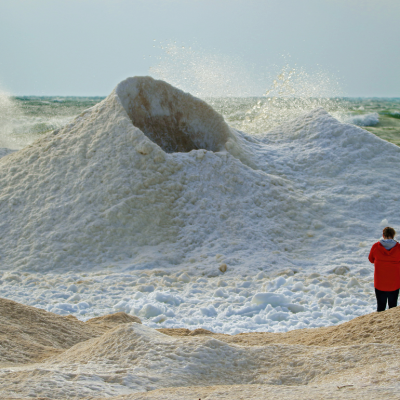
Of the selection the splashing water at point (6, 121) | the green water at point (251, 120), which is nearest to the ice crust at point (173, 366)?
the green water at point (251, 120)

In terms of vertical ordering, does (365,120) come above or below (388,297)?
above

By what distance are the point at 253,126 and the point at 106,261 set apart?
6819 mm

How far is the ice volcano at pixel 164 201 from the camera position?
18.5 ft

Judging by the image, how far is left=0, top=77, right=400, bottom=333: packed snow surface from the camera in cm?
453

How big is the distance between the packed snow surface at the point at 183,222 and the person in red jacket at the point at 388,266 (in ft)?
2.20

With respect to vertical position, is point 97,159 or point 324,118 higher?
point 324,118

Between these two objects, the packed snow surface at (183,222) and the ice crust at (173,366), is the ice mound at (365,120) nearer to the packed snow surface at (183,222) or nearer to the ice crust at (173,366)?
the packed snow surface at (183,222)

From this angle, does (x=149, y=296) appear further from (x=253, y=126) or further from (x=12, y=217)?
(x=253, y=126)

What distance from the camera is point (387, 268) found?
3.58m

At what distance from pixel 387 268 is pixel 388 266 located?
2 centimetres

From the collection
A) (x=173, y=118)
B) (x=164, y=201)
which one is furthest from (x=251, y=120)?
(x=164, y=201)

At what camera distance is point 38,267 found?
544 cm

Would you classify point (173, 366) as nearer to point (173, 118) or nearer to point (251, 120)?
point (173, 118)

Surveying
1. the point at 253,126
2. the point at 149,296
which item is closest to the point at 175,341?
the point at 149,296
